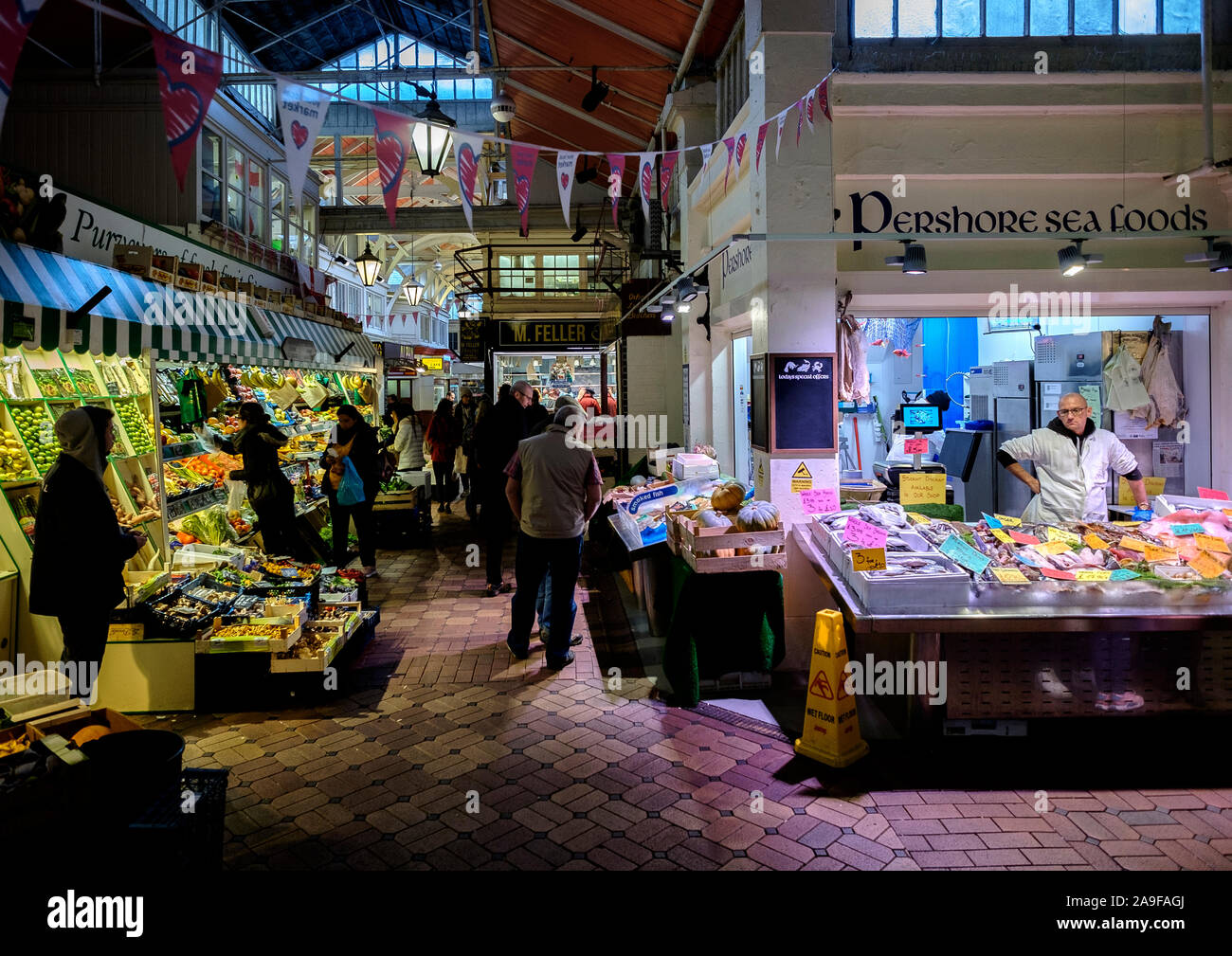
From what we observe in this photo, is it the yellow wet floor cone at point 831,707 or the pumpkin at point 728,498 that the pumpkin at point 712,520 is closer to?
the pumpkin at point 728,498

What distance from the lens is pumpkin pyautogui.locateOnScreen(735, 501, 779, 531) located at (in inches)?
211

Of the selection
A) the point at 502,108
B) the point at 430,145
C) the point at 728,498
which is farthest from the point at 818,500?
the point at 502,108

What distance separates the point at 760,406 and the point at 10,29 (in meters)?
4.72

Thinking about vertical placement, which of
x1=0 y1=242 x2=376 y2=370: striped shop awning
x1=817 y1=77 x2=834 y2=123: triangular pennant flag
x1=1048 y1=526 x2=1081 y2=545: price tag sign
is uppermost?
x1=817 y1=77 x2=834 y2=123: triangular pennant flag

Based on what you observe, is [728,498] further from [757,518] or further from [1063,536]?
[1063,536]

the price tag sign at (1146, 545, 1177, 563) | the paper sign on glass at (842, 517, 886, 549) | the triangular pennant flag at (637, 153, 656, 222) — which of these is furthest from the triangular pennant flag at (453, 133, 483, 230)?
the price tag sign at (1146, 545, 1177, 563)

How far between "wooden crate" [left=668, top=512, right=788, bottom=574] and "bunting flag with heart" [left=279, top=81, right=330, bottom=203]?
3.09m

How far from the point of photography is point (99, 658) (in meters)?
4.82

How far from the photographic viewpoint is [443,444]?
13406 millimetres

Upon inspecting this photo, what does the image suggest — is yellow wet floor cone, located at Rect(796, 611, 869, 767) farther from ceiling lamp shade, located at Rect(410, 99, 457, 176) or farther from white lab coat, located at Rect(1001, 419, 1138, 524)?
ceiling lamp shade, located at Rect(410, 99, 457, 176)

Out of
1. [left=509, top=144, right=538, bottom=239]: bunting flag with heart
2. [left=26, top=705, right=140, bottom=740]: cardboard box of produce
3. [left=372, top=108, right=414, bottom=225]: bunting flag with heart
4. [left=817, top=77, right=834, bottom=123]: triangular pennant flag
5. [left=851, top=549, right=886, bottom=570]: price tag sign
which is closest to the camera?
[left=26, top=705, right=140, bottom=740]: cardboard box of produce

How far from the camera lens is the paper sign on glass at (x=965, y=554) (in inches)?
175

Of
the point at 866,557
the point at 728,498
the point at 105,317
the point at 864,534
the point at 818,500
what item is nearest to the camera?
the point at 866,557
